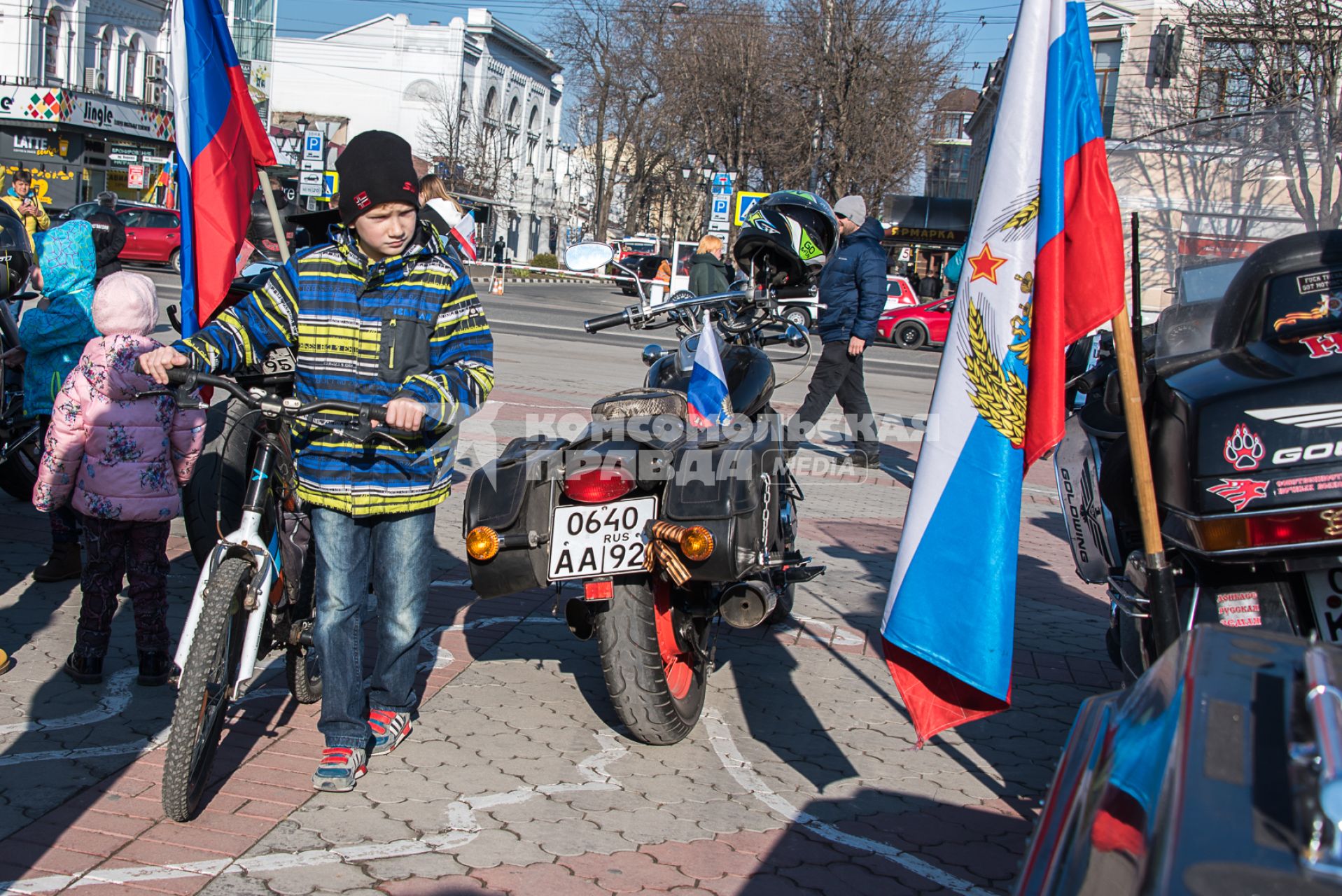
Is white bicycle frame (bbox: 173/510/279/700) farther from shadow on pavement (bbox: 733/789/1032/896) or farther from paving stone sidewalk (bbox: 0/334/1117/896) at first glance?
shadow on pavement (bbox: 733/789/1032/896)

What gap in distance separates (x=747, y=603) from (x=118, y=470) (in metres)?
2.18

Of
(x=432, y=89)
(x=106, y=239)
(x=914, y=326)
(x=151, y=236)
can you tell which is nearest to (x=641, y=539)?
(x=106, y=239)

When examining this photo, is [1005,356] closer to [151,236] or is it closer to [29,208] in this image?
[29,208]

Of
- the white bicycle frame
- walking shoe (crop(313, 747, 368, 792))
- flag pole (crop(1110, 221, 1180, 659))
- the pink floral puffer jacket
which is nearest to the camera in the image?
flag pole (crop(1110, 221, 1180, 659))

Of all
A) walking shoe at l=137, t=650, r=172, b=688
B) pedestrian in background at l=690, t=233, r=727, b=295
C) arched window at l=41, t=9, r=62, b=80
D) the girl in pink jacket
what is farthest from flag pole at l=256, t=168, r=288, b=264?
arched window at l=41, t=9, r=62, b=80

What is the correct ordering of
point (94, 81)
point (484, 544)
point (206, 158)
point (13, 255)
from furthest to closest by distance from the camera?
1. point (94, 81)
2. point (13, 255)
3. point (206, 158)
4. point (484, 544)

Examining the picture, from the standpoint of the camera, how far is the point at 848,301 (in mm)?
9664

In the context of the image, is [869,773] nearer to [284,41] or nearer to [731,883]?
[731,883]

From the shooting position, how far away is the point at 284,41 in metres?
73.7

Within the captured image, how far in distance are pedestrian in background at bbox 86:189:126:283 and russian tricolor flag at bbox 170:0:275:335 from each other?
1.37 m

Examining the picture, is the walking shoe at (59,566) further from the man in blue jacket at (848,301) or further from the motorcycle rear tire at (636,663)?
the man in blue jacket at (848,301)

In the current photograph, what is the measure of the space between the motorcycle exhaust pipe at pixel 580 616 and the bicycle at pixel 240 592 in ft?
2.58

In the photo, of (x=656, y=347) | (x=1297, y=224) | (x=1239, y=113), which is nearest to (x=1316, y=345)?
(x=1297, y=224)

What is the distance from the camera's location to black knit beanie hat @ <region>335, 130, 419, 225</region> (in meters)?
3.51
